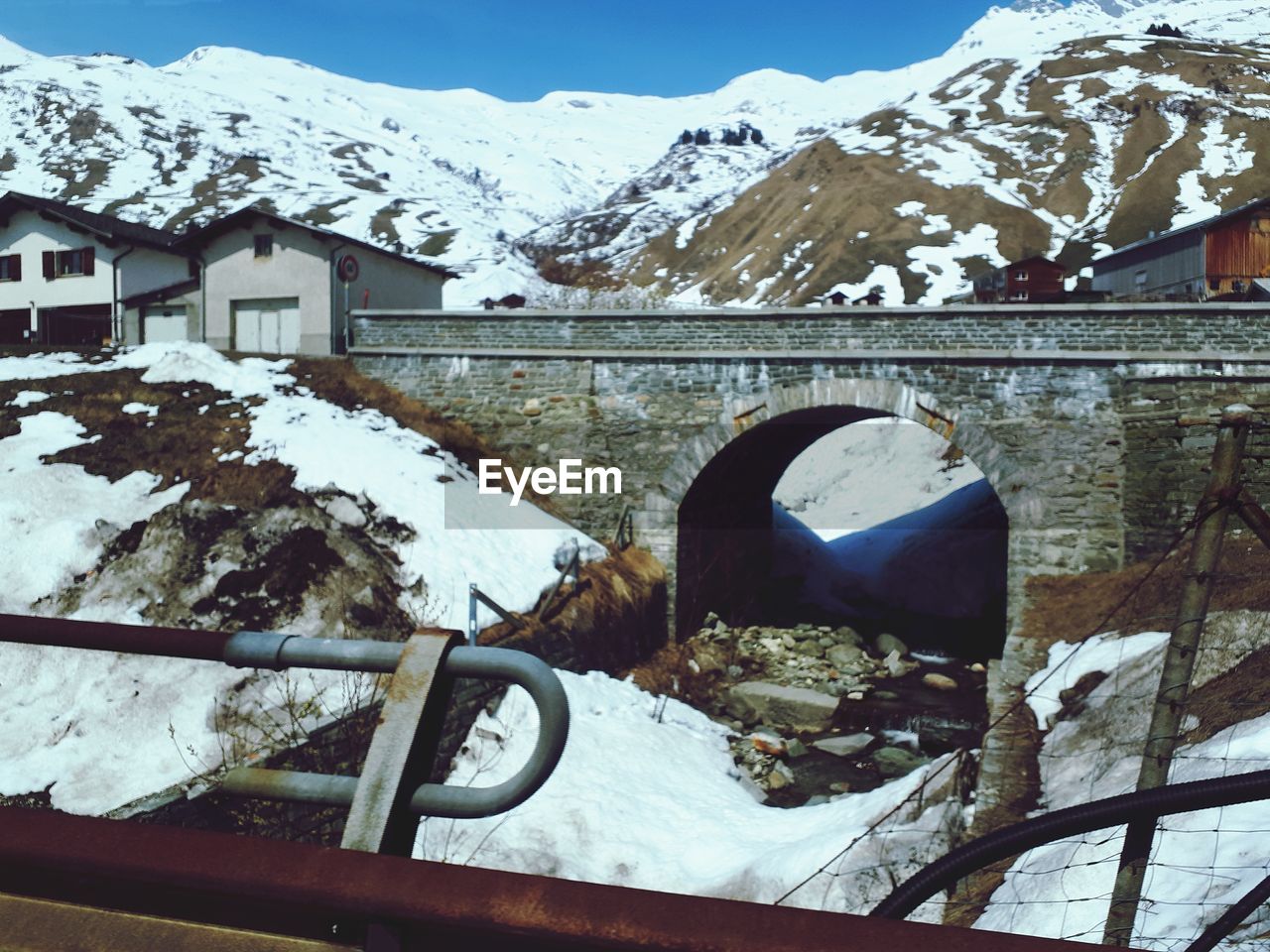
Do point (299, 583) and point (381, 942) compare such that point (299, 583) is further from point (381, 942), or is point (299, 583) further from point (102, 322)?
point (102, 322)

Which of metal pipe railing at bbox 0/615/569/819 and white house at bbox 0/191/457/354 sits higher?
white house at bbox 0/191/457/354

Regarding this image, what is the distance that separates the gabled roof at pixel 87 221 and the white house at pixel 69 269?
36mm

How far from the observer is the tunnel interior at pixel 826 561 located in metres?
20.6

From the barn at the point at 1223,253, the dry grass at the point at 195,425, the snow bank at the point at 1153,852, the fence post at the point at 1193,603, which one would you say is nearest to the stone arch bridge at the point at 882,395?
the dry grass at the point at 195,425

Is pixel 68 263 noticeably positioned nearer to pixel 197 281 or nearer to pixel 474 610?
pixel 197 281

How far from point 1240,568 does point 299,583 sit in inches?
547

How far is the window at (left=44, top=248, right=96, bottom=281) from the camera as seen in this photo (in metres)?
32.9

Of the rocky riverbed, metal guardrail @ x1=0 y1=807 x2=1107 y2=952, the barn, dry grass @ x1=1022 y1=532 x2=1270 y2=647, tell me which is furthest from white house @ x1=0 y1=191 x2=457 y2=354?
the barn

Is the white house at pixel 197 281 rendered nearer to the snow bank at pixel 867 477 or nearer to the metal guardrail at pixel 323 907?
the snow bank at pixel 867 477

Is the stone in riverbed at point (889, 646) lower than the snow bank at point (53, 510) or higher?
lower

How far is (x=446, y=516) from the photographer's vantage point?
16.0m

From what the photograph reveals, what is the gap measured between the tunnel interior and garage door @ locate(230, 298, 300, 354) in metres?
13.6

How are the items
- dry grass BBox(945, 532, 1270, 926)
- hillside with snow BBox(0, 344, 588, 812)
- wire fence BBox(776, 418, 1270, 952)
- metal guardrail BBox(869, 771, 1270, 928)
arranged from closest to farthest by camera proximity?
1. metal guardrail BBox(869, 771, 1270, 928)
2. wire fence BBox(776, 418, 1270, 952)
3. dry grass BBox(945, 532, 1270, 926)
4. hillside with snow BBox(0, 344, 588, 812)

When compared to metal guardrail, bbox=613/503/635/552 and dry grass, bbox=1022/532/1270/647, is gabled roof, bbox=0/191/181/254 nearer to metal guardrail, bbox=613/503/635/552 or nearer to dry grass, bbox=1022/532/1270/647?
metal guardrail, bbox=613/503/635/552
